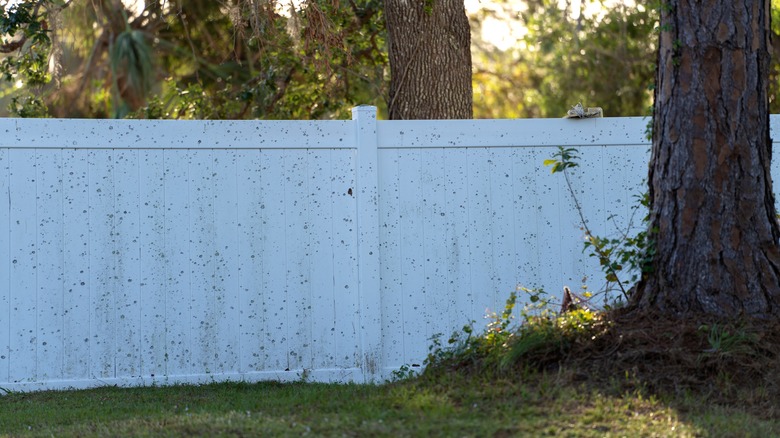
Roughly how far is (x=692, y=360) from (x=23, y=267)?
398 centimetres

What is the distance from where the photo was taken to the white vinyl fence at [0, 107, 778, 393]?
6238 mm

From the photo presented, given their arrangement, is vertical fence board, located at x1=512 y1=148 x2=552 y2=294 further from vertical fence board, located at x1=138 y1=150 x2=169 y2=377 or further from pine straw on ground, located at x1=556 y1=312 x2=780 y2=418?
vertical fence board, located at x1=138 y1=150 x2=169 y2=377

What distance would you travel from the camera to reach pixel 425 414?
4629 mm

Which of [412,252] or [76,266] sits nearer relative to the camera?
[76,266]

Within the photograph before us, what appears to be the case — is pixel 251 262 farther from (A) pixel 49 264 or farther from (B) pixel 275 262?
(A) pixel 49 264

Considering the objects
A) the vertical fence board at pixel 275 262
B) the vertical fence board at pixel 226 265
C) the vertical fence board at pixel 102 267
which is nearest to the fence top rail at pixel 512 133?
the vertical fence board at pixel 275 262

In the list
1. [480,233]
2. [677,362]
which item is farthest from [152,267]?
[677,362]

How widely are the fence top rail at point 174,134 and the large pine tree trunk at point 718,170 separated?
7.39 feet

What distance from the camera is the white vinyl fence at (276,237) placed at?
624cm

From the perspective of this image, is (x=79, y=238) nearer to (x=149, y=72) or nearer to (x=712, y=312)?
(x=712, y=312)

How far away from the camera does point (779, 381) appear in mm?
4840

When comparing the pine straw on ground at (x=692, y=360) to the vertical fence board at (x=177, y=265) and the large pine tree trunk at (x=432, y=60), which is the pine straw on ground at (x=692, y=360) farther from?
the large pine tree trunk at (x=432, y=60)

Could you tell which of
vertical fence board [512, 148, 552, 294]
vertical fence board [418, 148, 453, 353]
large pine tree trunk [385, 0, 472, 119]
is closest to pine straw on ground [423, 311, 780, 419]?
vertical fence board [418, 148, 453, 353]

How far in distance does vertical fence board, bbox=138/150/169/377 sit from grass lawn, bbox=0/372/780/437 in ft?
2.27
